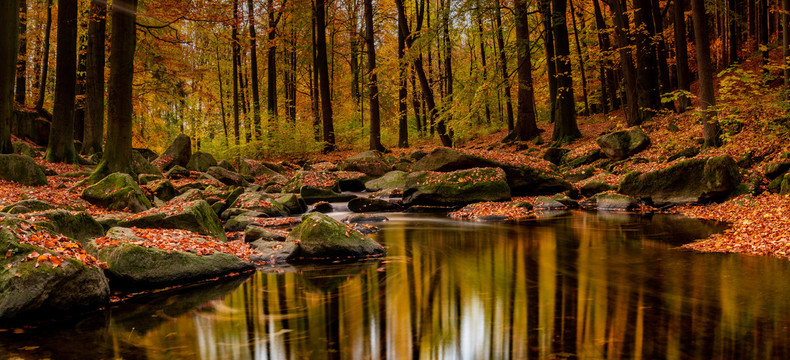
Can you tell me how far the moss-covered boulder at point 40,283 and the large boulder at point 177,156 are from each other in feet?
48.8

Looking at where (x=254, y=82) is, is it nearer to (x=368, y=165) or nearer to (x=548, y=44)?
(x=368, y=165)

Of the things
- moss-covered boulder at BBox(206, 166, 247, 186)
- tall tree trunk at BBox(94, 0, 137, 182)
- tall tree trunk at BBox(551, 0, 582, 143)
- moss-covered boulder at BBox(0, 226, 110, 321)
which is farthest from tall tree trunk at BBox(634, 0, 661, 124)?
moss-covered boulder at BBox(0, 226, 110, 321)

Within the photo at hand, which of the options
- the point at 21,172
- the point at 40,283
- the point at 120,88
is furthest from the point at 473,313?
the point at 21,172

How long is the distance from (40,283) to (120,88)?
8211 millimetres

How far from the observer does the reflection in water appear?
3873 mm

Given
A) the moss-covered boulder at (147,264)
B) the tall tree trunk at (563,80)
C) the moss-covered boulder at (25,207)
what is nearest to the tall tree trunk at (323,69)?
the tall tree trunk at (563,80)

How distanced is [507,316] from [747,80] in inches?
358

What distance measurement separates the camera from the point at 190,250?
21.0ft

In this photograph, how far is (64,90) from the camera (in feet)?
47.7

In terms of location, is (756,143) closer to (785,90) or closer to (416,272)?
(785,90)

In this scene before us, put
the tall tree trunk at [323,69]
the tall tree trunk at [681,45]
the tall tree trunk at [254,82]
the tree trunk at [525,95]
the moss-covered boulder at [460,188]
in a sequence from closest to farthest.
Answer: the moss-covered boulder at [460,188]
the tall tree trunk at [681,45]
the tree trunk at [525,95]
the tall tree trunk at [323,69]
the tall tree trunk at [254,82]

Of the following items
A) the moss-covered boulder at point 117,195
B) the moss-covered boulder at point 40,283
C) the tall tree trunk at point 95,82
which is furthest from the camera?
the tall tree trunk at point 95,82

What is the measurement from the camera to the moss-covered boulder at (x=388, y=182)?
54.6ft

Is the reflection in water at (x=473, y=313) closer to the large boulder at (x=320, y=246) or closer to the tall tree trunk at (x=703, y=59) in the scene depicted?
the large boulder at (x=320, y=246)
